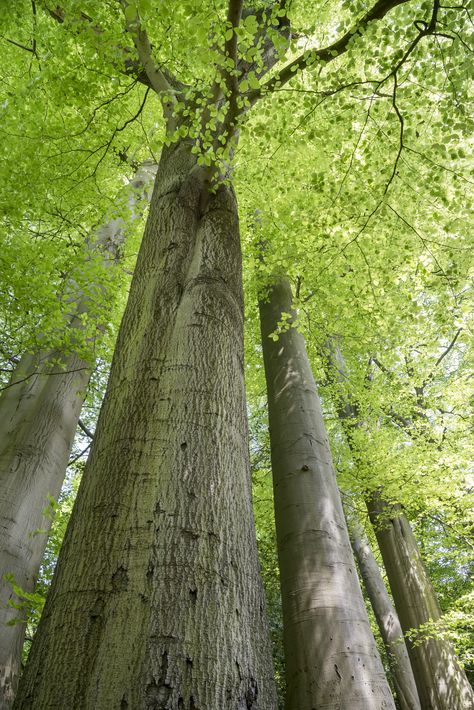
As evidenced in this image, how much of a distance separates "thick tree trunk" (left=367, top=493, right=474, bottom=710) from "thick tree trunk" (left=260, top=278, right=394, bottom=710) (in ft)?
14.2

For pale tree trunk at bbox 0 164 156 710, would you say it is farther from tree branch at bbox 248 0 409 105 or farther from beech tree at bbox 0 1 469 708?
tree branch at bbox 248 0 409 105

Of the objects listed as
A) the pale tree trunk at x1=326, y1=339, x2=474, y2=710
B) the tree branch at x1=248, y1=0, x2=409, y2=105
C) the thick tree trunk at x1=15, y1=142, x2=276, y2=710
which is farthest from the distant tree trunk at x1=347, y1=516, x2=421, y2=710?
the thick tree trunk at x1=15, y1=142, x2=276, y2=710

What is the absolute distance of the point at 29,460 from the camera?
4.67m

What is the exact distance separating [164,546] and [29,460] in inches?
144

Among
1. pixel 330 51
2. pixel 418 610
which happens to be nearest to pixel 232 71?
pixel 330 51

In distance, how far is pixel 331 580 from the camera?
3.33 meters

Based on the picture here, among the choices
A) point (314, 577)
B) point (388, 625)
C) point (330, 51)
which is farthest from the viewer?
point (388, 625)

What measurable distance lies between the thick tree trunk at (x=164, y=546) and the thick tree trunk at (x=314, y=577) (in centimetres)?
171

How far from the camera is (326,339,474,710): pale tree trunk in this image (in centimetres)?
650

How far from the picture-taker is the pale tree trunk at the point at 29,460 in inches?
154

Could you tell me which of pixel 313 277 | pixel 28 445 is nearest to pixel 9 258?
pixel 28 445

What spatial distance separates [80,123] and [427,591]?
9088mm

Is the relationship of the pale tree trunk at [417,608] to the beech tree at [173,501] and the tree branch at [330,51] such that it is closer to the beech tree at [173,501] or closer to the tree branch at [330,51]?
the tree branch at [330,51]

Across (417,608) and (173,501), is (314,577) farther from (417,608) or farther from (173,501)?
(417,608)
